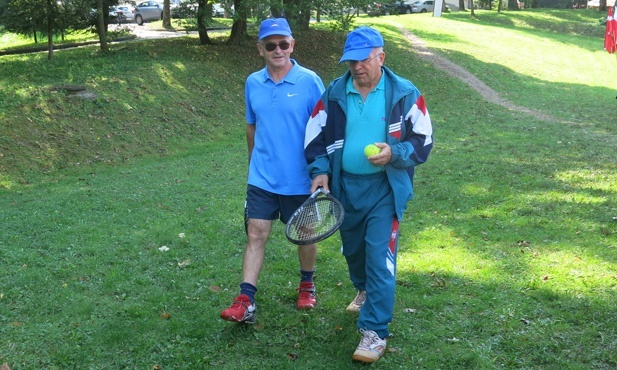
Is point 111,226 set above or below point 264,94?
below

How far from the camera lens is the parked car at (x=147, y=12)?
38969 millimetres

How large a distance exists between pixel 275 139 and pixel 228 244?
8.52 feet

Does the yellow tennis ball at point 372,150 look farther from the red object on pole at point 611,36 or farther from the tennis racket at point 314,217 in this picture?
the red object on pole at point 611,36

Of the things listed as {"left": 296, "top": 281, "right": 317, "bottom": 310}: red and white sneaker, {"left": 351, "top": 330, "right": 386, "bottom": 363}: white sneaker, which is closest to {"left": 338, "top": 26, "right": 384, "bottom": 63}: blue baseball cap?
{"left": 351, "top": 330, "right": 386, "bottom": 363}: white sneaker

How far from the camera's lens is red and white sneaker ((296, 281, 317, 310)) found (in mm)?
5414

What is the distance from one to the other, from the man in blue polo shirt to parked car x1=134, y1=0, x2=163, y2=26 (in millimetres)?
36239

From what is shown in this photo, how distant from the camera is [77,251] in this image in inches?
268

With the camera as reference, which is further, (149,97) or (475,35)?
(475,35)

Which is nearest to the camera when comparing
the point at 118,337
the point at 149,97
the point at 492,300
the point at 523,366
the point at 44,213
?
the point at 523,366

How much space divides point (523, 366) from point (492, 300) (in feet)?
3.79

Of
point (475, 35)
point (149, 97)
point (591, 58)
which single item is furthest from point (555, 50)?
point (149, 97)

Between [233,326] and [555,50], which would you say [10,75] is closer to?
[233,326]

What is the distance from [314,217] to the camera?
4617 millimetres

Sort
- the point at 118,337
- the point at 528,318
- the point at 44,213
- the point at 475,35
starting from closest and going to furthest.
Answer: the point at 118,337 < the point at 528,318 < the point at 44,213 < the point at 475,35
